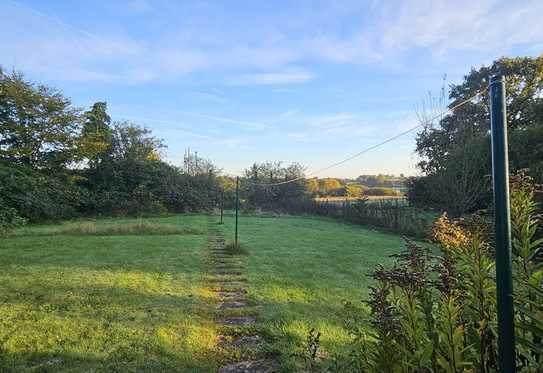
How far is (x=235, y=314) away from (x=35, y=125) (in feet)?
53.2

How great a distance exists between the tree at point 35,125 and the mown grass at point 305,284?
12.2 meters

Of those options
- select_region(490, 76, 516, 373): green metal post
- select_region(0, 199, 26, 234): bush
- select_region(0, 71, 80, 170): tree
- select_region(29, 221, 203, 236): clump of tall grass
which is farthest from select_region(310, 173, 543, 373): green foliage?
select_region(0, 71, 80, 170): tree

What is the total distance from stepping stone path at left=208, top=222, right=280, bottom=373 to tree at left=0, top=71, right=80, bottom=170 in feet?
43.5

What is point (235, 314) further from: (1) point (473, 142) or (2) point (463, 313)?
(1) point (473, 142)

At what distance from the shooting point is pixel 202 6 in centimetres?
625

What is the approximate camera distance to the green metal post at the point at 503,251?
93 centimetres

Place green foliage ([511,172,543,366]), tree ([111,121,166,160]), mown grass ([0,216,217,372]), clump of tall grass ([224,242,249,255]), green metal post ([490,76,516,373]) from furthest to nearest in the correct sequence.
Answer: tree ([111,121,166,160])
clump of tall grass ([224,242,249,255])
mown grass ([0,216,217,372])
green foliage ([511,172,543,366])
green metal post ([490,76,516,373])

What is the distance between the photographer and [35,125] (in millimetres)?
14531

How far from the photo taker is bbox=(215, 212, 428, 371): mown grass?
9.12 feet

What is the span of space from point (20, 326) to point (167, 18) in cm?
615

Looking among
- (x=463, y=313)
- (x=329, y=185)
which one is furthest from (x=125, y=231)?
(x=329, y=185)

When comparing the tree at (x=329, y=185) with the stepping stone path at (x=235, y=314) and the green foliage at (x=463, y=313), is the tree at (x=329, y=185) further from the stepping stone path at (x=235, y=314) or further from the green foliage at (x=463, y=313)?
the green foliage at (x=463, y=313)

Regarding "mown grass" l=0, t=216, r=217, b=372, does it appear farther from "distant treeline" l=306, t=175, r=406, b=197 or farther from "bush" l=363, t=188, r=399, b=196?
"bush" l=363, t=188, r=399, b=196

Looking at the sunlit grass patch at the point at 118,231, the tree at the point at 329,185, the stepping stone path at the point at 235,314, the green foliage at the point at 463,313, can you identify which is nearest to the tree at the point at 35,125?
the sunlit grass patch at the point at 118,231
